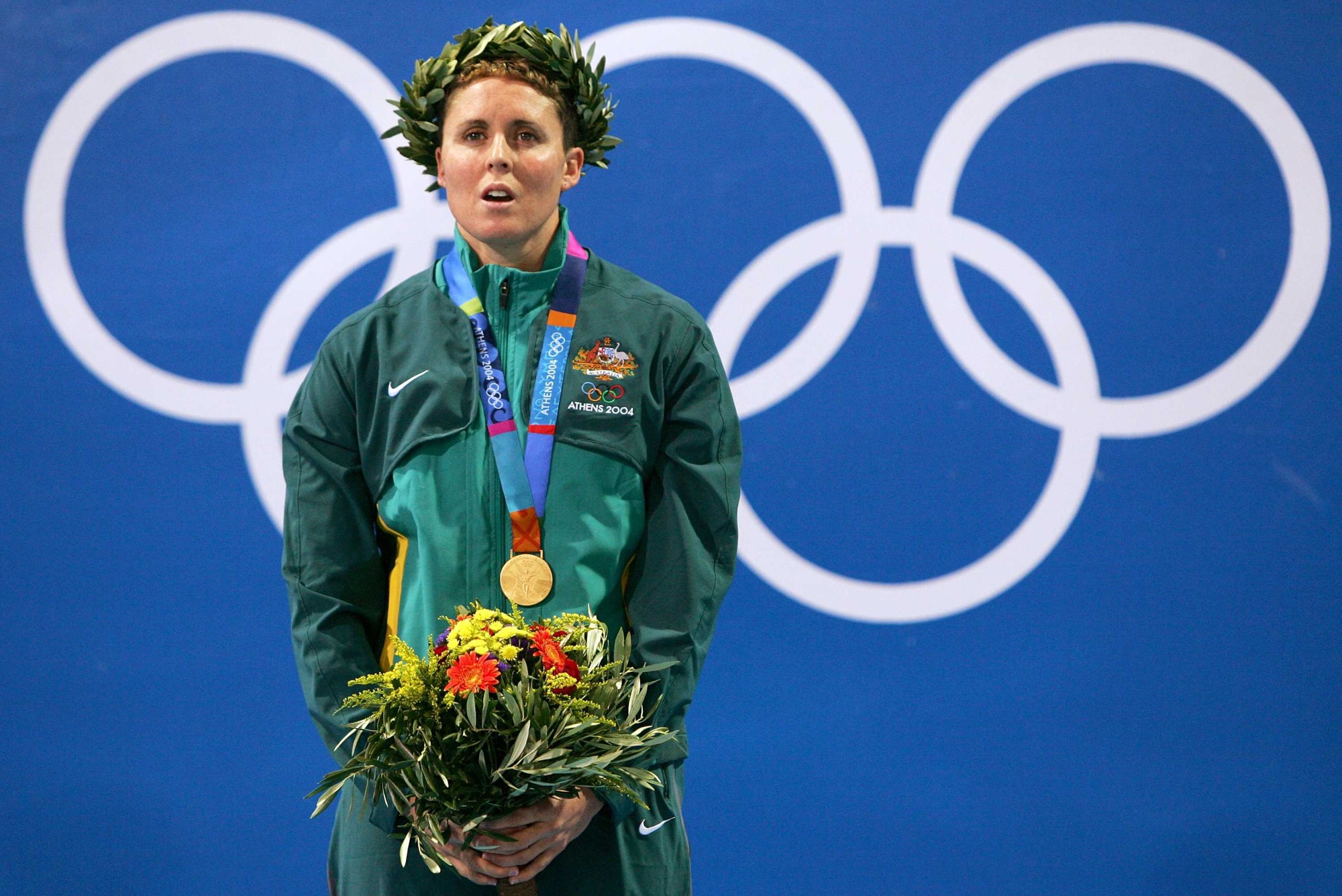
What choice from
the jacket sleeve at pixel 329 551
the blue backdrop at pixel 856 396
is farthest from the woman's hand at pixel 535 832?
the blue backdrop at pixel 856 396

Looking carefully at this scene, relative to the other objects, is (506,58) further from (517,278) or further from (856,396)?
(856,396)

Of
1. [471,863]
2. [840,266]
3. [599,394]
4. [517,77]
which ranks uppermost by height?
[840,266]

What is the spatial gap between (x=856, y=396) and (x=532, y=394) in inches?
56.2

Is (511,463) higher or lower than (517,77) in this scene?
lower

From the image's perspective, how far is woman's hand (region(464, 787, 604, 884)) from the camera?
185 cm

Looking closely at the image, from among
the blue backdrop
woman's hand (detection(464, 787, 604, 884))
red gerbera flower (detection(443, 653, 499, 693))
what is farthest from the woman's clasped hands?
the blue backdrop

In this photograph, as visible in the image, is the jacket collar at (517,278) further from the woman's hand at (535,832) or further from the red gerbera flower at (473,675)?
the woman's hand at (535,832)

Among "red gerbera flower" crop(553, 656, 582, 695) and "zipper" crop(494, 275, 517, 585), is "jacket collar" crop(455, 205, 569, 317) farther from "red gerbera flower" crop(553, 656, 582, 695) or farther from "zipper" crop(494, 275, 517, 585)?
"red gerbera flower" crop(553, 656, 582, 695)

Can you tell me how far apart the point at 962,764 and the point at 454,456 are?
195cm

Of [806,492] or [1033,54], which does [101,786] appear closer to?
[806,492]

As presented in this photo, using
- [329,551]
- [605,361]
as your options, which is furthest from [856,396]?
[329,551]

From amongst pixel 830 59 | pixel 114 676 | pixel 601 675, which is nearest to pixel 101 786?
pixel 114 676

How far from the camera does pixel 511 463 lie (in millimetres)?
2088

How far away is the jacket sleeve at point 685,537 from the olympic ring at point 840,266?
3.89ft
